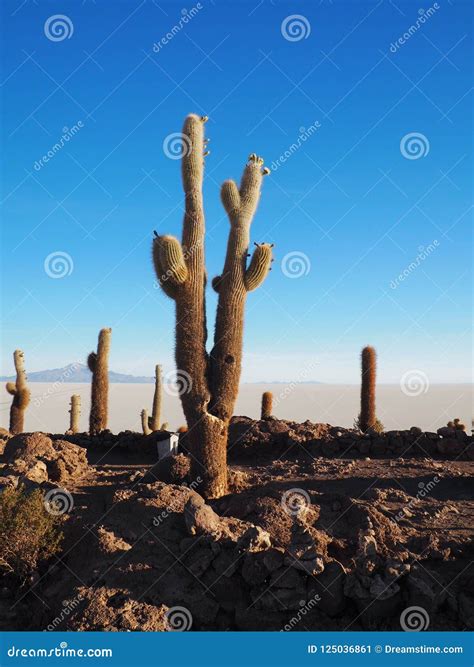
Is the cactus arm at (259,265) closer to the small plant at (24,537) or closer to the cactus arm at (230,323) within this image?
the cactus arm at (230,323)

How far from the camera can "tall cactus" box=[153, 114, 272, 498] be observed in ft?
30.9

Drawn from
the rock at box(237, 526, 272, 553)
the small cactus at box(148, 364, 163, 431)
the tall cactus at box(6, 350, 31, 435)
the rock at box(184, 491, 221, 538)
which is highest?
the rock at box(237, 526, 272, 553)

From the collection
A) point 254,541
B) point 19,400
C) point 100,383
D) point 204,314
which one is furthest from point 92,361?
point 254,541

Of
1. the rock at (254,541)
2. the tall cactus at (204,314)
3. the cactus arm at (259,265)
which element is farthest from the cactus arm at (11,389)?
→ the rock at (254,541)

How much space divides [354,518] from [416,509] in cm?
139

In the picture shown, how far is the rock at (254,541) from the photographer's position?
6.75 meters

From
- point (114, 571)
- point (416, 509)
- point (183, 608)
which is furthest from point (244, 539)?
point (416, 509)

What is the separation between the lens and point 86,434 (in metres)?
15.1

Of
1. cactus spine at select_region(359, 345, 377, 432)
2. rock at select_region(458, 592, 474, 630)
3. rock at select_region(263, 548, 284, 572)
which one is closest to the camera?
rock at select_region(458, 592, 474, 630)

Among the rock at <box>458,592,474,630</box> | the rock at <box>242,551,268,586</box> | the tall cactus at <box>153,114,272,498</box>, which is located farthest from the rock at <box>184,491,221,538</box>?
the rock at <box>458,592,474,630</box>

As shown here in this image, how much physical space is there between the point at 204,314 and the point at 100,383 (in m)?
7.99

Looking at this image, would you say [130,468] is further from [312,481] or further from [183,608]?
[183,608]

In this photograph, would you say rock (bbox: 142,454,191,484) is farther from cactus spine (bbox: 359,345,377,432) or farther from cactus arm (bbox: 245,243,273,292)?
cactus spine (bbox: 359,345,377,432)

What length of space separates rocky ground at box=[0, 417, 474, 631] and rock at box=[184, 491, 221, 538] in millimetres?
15
